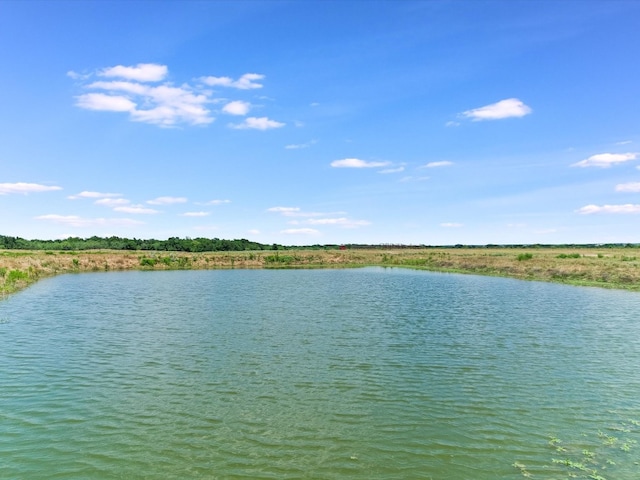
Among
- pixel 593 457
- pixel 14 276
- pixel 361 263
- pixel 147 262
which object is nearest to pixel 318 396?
pixel 593 457

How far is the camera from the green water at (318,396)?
1124 centimetres

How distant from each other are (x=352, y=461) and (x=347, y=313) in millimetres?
23745

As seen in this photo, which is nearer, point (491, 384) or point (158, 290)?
point (491, 384)

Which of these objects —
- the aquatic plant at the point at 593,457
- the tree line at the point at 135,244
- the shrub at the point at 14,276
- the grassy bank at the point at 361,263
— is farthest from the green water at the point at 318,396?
the tree line at the point at 135,244

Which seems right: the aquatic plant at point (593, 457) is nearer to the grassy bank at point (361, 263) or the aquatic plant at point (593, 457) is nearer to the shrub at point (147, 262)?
the grassy bank at point (361, 263)

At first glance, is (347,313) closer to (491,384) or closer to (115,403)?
(491,384)

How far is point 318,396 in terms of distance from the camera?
16078 mm

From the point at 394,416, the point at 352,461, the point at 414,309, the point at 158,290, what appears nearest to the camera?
the point at 352,461

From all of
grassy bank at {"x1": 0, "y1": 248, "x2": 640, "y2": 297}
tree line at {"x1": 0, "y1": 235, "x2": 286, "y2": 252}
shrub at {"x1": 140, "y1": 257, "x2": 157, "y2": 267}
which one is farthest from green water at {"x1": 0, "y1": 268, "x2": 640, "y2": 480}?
tree line at {"x1": 0, "y1": 235, "x2": 286, "y2": 252}

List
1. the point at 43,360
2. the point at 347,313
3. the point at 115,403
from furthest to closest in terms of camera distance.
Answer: the point at 347,313 → the point at 43,360 → the point at 115,403

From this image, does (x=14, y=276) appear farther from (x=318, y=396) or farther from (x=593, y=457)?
(x=593, y=457)

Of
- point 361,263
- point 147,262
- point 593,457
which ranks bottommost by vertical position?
point 593,457

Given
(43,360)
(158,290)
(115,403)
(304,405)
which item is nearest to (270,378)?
(304,405)

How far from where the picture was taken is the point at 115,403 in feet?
49.8
